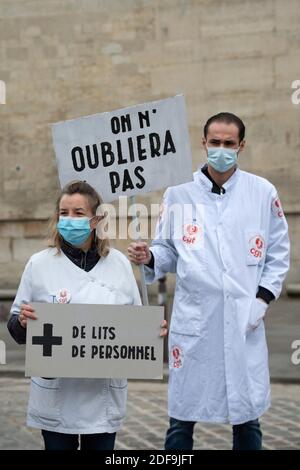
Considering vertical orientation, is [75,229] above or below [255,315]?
above

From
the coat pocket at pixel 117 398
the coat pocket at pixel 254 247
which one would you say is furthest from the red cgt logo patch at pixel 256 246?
the coat pocket at pixel 117 398

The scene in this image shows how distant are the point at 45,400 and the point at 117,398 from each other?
315mm

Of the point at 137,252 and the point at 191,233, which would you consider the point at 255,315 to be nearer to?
the point at 191,233

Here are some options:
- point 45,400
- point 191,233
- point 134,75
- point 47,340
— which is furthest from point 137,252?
point 134,75

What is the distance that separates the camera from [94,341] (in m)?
3.91

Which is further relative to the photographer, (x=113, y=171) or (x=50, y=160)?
(x=50, y=160)

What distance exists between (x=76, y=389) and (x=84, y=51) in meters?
16.0

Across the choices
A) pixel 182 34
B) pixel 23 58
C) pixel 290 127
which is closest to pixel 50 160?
pixel 23 58

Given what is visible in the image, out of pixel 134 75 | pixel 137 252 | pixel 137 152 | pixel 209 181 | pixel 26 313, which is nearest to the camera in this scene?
pixel 26 313

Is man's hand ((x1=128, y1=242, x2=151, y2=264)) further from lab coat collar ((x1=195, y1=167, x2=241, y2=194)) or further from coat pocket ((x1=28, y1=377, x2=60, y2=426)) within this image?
coat pocket ((x1=28, y1=377, x2=60, y2=426))

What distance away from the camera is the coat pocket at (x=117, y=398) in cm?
384
